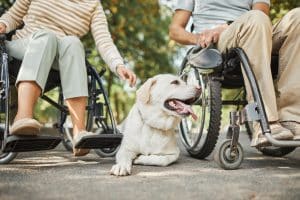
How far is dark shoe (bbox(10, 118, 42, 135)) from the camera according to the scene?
2.45m

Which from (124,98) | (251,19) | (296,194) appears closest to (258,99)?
(251,19)

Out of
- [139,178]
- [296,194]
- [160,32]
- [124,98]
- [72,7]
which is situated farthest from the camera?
[124,98]

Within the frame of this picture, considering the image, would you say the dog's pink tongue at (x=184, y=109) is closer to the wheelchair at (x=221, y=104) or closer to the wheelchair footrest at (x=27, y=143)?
the wheelchair at (x=221, y=104)

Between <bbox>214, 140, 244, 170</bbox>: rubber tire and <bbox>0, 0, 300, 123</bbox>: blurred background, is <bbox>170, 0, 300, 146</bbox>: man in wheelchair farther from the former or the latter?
<bbox>0, 0, 300, 123</bbox>: blurred background

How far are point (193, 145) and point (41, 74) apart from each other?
3.72 feet

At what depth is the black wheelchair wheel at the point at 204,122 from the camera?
9.14ft

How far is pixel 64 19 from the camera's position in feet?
10.0

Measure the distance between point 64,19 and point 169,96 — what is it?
0.82 m

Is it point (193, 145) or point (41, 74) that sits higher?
point (41, 74)

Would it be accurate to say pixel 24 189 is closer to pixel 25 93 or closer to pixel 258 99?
pixel 25 93

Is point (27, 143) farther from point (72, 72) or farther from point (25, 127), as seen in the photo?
point (72, 72)

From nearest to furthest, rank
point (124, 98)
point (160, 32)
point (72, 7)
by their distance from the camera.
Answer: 1. point (72, 7)
2. point (160, 32)
3. point (124, 98)

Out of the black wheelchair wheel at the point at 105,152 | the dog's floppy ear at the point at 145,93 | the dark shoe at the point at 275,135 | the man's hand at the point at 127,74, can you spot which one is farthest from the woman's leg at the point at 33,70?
the dark shoe at the point at 275,135

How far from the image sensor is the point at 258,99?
2418 millimetres
